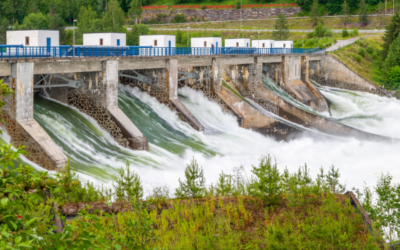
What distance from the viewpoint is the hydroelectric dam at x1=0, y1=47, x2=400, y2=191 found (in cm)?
1970

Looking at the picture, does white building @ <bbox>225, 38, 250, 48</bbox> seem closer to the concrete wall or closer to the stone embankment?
the concrete wall

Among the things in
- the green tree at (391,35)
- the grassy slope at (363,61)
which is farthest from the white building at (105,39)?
the green tree at (391,35)

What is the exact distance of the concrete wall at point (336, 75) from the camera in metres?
51.2

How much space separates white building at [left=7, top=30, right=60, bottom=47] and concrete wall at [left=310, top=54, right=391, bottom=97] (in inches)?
1340

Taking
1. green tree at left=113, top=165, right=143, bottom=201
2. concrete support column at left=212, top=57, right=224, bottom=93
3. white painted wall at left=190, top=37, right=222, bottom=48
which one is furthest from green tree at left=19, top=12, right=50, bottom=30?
green tree at left=113, top=165, right=143, bottom=201

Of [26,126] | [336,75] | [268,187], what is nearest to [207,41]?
[336,75]

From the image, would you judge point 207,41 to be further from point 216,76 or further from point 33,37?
point 33,37

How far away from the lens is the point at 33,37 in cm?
2630

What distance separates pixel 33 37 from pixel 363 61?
4620 cm

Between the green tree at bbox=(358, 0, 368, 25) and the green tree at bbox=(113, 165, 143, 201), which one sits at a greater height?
the green tree at bbox=(358, 0, 368, 25)

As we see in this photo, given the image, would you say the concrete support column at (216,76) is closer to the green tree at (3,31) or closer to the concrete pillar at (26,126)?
the concrete pillar at (26,126)

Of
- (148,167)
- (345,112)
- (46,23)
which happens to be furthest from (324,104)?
(46,23)

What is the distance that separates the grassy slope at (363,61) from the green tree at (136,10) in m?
53.1

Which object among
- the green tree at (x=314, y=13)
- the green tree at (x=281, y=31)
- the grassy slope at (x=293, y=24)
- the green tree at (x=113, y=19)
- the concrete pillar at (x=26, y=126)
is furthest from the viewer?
the green tree at (x=314, y=13)
